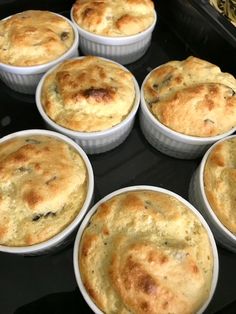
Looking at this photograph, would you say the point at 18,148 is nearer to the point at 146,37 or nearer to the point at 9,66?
the point at 9,66

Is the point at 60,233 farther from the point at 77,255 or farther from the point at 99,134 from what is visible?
the point at 99,134

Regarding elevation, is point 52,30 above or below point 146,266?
above

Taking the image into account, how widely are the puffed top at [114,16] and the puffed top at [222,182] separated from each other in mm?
1198

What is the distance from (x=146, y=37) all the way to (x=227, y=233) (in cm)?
170

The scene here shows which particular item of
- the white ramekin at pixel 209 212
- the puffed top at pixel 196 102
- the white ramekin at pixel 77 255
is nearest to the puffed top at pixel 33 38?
the puffed top at pixel 196 102

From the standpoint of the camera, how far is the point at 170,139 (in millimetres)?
2348

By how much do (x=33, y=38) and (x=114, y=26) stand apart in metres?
0.63

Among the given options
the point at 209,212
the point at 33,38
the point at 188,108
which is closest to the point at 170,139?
the point at 188,108

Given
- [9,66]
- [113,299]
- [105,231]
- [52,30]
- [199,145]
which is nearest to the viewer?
[113,299]

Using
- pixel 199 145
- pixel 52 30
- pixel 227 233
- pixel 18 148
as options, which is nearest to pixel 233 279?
pixel 227 233

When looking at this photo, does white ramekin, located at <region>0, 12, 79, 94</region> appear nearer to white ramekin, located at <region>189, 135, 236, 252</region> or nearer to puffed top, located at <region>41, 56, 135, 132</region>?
puffed top, located at <region>41, 56, 135, 132</region>

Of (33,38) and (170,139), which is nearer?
(170,139)

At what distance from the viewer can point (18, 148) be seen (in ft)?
6.93

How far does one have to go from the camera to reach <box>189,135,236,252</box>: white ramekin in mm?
1945
